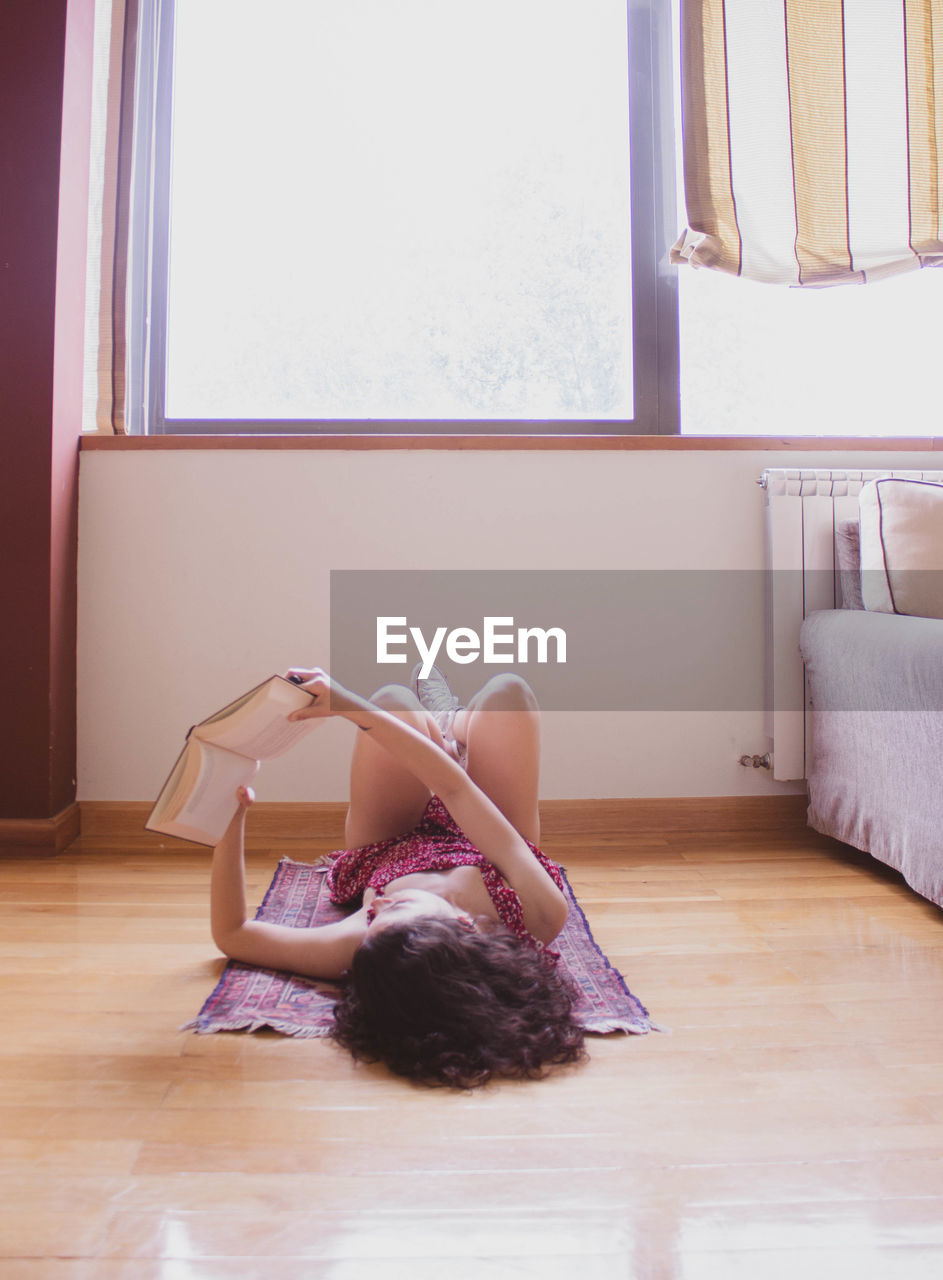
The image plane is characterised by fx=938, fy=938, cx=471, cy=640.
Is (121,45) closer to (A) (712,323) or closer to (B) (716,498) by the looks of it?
(A) (712,323)

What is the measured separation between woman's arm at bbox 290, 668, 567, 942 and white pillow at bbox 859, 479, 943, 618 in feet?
3.64

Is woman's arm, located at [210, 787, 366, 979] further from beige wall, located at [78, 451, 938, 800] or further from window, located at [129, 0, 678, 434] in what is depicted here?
window, located at [129, 0, 678, 434]

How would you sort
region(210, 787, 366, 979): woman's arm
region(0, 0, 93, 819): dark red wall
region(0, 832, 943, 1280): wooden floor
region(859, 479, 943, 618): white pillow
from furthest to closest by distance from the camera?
region(0, 0, 93, 819): dark red wall → region(859, 479, 943, 618): white pillow → region(210, 787, 366, 979): woman's arm → region(0, 832, 943, 1280): wooden floor

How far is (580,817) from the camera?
7.89 ft

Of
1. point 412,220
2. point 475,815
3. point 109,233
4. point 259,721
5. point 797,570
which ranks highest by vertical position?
point 412,220

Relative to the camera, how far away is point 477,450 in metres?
2.39

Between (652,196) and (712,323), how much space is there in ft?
1.22

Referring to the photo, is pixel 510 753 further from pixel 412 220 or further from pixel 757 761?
pixel 412 220

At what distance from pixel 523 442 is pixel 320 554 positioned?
59cm

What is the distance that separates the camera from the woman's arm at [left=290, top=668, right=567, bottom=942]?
133cm

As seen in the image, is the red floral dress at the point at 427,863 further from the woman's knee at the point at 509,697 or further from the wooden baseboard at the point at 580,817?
the wooden baseboard at the point at 580,817

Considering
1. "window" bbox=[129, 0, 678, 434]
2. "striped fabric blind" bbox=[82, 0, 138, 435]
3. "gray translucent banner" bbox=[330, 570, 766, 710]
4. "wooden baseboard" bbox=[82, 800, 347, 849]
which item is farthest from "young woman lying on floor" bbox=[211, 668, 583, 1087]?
"striped fabric blind" bbox=[82, 0, 138, 435]

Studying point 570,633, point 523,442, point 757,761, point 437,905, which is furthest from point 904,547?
point 437,905

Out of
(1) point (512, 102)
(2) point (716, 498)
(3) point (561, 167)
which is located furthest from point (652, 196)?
(2) point (716, 498)
